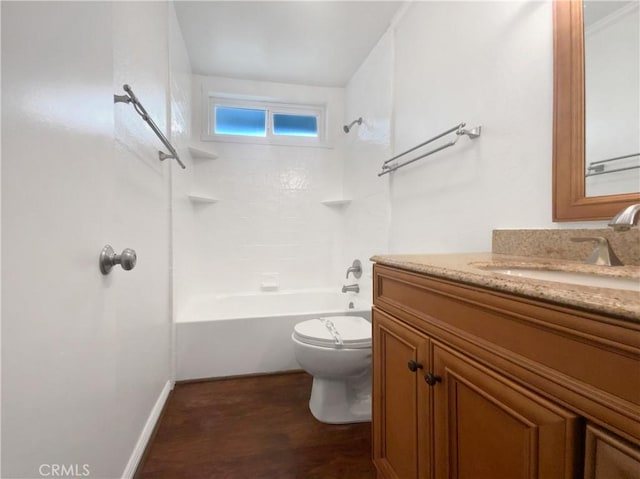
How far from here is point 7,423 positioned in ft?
1.63

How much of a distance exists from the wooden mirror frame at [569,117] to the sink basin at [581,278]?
23cm

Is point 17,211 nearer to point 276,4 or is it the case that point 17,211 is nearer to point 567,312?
point 567,312

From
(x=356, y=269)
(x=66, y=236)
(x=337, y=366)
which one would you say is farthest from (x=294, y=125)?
(x=66, y=236)

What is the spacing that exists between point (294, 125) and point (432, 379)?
2.74 metres

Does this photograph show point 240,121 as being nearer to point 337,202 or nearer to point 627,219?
point 337,202

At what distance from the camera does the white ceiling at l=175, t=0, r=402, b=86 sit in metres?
1.85

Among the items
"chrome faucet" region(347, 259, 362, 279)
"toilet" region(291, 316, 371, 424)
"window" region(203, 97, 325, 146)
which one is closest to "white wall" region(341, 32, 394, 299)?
"chrome faucet" region(347, 259, 362, 279)

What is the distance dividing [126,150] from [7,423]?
3.09 ft

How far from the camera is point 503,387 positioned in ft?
1.85

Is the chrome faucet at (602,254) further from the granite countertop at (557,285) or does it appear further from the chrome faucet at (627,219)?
the chrome faucet at (627,219)

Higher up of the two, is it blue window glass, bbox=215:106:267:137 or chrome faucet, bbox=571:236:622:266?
blue window glass, bbox=215:106:267:137

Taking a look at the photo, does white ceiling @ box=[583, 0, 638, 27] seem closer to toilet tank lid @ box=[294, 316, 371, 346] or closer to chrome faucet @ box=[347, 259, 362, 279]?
toilet tank lid @ box=[294, 316, 371, 346]

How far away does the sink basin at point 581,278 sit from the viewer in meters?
0.64

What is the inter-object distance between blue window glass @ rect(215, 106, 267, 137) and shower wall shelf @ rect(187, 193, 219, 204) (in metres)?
0.64
